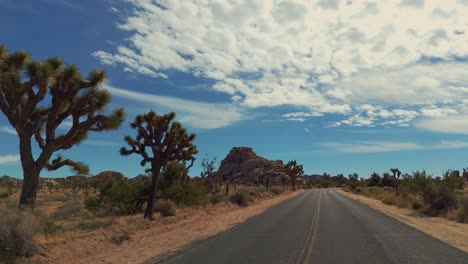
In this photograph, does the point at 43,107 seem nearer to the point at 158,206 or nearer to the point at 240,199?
the point at 158,206

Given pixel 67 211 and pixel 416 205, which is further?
pixel 416 205

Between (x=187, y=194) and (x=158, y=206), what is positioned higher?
(x=187, y=194)

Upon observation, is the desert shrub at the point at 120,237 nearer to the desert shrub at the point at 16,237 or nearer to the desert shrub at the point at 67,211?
the desert shrub at the point at 16,237

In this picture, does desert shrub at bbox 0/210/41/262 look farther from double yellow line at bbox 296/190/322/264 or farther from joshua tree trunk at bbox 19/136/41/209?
double yellow line at bbox 296/190/322/264

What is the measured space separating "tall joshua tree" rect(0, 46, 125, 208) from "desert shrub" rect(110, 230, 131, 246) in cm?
320

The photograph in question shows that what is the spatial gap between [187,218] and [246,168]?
13002 cm

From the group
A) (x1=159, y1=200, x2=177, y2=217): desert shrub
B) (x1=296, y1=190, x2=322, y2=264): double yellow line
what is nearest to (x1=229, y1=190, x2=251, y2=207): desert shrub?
(x1=159, y1=200, x2=177, y2=217): desert shrub

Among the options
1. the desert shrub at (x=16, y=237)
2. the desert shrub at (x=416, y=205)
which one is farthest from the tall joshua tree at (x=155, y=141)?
the desert shrub at (x=416, y=205)

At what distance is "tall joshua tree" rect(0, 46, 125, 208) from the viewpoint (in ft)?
47.0

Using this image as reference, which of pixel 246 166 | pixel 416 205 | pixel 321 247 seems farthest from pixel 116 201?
pixel 246 166

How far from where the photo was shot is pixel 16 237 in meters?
10.9

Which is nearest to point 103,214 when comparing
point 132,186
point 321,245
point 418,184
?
point 132,186

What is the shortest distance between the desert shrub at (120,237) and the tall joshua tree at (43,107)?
10.5 feet

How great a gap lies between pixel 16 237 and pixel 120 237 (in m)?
4.60
